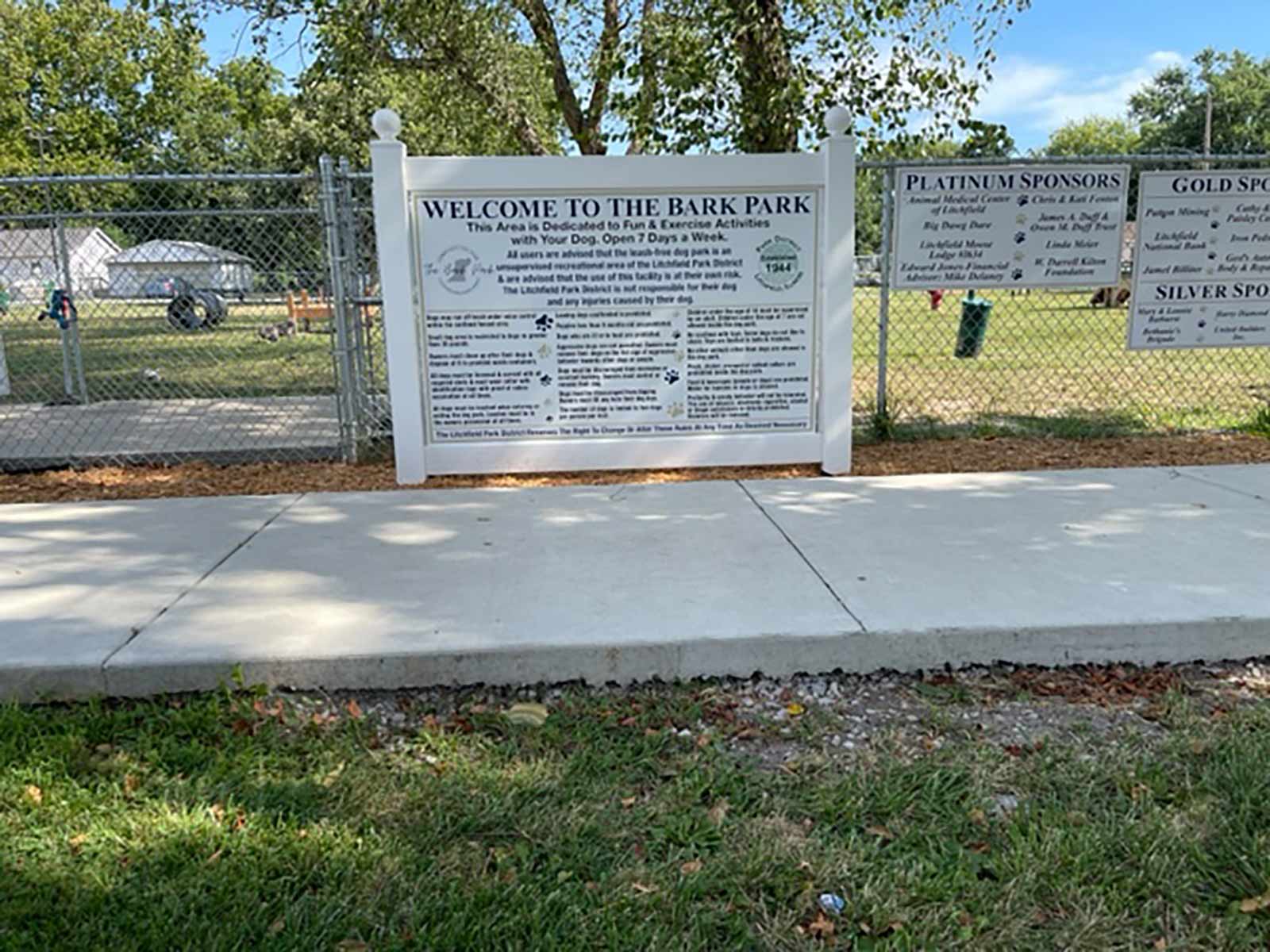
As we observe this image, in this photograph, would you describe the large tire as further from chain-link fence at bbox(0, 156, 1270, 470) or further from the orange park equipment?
the orange park equipment

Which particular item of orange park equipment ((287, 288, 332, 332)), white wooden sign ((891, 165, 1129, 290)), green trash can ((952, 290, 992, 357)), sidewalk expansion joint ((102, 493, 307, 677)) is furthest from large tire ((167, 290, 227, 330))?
green trash can ((952, 290, 992, 357))

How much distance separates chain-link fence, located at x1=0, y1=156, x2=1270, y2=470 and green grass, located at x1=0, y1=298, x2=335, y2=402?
70 millimetres

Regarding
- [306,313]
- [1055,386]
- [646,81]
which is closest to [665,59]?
[646,81]

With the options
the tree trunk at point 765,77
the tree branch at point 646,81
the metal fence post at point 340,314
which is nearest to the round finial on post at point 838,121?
the tree trunk at point 765,77

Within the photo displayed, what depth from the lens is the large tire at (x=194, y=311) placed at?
1007 centimetres

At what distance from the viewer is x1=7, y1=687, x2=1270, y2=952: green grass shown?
226 cm

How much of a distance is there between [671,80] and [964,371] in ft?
20.2

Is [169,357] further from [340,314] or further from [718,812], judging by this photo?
[718,812]

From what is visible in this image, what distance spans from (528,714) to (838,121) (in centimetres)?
445

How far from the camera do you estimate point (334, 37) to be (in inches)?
406

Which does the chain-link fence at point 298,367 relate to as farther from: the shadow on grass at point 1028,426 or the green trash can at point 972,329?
the green trash can at point 972,329

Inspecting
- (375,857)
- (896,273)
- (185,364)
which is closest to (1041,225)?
(896,273)

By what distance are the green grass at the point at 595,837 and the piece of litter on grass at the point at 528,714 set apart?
0.05 m

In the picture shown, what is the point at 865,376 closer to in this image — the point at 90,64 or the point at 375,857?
the point at 375,857
